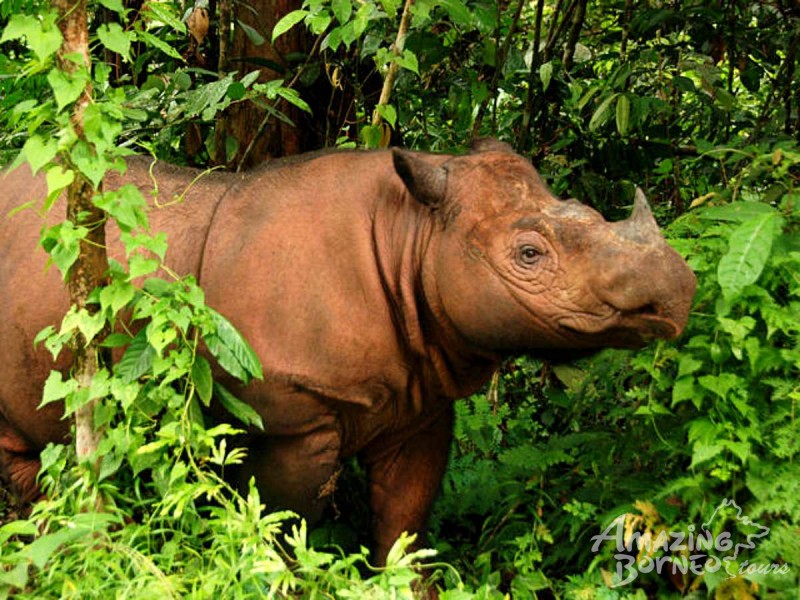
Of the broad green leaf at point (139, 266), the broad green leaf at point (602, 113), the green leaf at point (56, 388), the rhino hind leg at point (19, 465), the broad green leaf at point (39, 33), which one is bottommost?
the rhino hind leg at point (19, 465)

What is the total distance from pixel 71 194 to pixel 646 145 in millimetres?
3522

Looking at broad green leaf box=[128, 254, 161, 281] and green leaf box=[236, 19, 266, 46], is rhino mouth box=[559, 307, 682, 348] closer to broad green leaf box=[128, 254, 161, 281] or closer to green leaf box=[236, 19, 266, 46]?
broad green leaf box=[128, 254, 161, 281]

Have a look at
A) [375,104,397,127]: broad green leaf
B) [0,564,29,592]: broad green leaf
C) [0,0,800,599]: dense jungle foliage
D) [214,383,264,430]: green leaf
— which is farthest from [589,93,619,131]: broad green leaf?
[0,564,29,592]: broad green leaf

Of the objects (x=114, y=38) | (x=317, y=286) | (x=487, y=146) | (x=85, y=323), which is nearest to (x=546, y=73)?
(x=487, y=146)

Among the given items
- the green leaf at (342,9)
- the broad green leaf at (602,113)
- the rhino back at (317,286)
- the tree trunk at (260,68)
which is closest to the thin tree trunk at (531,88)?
the broad green leaf at (602,113)

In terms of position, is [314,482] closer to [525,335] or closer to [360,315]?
[360,315]

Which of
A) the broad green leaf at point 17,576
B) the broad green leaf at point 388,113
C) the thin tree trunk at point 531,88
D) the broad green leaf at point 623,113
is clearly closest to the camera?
the broad green leaf at point 17,576

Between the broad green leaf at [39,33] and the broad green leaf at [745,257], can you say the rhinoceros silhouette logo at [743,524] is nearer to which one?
the broad green leaf at [745,257]

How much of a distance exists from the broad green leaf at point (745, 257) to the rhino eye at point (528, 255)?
1.99 ft

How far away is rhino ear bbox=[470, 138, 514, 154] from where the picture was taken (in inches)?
177

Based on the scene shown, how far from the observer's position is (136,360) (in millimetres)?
3773

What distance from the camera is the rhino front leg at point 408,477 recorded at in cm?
492

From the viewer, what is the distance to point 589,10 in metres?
8.05

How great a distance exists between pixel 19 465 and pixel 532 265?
2.43 m
